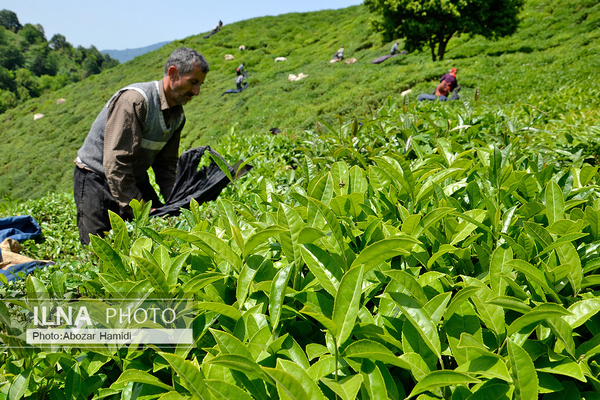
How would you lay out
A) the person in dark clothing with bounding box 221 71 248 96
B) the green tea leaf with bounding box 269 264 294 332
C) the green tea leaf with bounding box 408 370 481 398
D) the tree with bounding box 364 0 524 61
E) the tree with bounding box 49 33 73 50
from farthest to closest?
the tree with bounding box 49 33 73 50, the person in dark clothing with bounding box 221 71 248 96, the tree with bounding box 364 0 524 61, the green tea leaf with bounding box 269 264 294 332, the green tea leaf with bounding box 408 370 481 398

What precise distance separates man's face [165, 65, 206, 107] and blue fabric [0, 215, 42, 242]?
2535mm

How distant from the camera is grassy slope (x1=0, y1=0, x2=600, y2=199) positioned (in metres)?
10.0

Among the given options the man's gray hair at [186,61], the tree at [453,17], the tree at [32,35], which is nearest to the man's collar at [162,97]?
the man's gray hair at [186,61]

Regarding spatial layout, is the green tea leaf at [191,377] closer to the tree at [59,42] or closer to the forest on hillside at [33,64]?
the forest on hillside at [33,64]

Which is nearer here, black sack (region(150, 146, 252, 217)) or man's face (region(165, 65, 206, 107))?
black sack (region(150, 146, 252, 217))

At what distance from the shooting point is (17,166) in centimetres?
2191

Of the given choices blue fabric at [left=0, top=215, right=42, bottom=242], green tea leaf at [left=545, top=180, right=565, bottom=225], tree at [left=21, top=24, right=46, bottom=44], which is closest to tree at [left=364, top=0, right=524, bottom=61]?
blue fabric at [left=0, top=215, right=42, bottom=242]

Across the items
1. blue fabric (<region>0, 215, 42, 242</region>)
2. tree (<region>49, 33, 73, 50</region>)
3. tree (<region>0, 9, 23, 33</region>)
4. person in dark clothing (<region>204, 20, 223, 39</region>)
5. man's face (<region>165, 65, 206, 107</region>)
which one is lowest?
blue fabric (<region>0, 215, 42, 242</region>)

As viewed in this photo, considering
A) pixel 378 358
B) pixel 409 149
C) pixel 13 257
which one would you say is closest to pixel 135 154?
pixel 13 257

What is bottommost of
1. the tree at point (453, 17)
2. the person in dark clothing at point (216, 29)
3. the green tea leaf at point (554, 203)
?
the green tea leaf at point (554, 203)

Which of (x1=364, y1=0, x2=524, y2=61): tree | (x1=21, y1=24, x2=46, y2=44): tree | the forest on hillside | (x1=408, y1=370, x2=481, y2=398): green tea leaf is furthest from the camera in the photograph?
(x1=21, y1=24, x2=46, y2=44): tree

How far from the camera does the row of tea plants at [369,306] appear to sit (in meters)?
0.72

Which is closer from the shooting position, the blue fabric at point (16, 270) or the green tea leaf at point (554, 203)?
the green tea leaf at point (554, 203)

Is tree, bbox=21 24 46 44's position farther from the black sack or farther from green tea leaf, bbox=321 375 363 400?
green tea leaf, bbox=321 375 363 400
